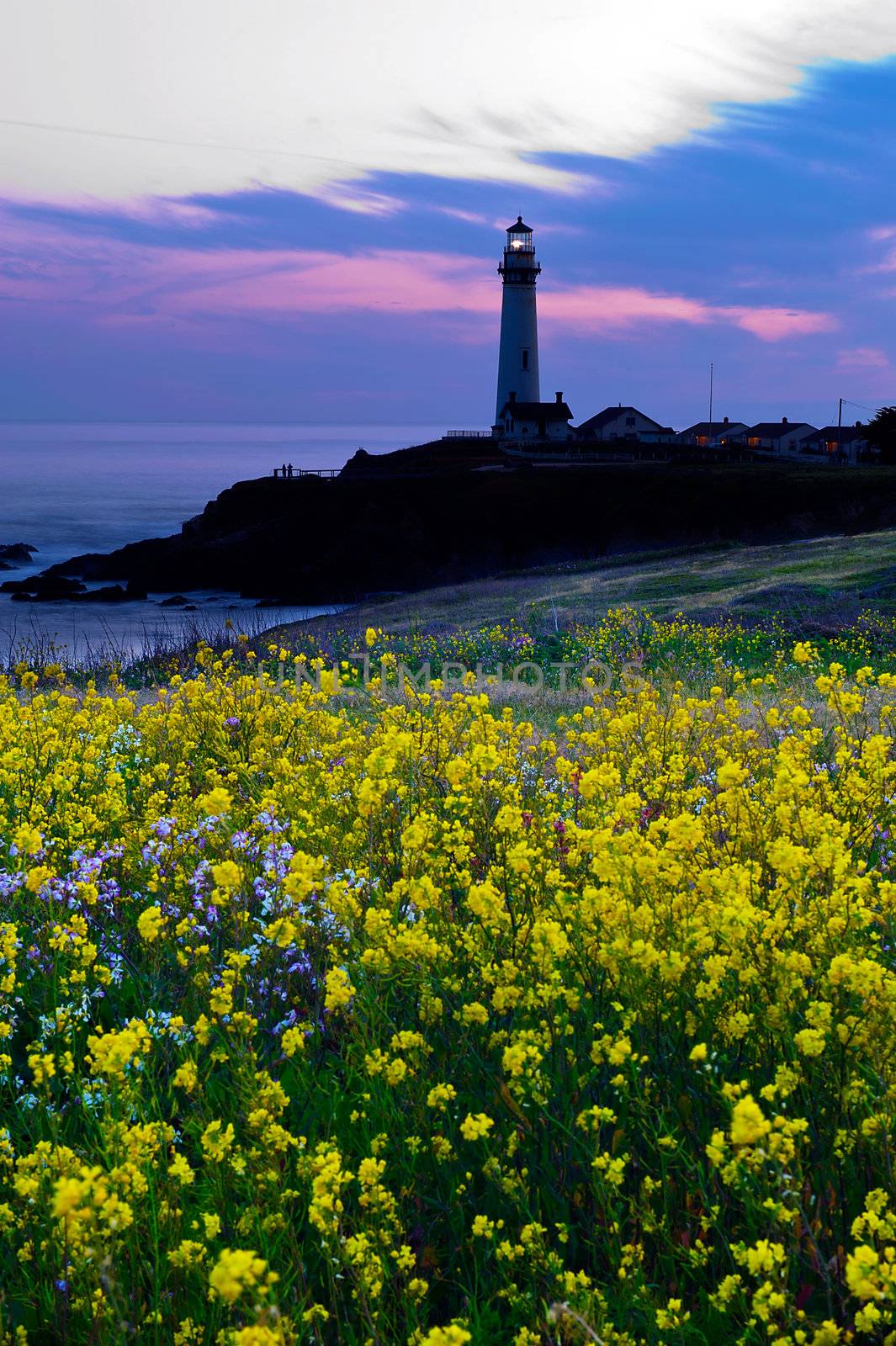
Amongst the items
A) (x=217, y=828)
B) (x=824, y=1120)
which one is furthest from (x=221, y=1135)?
(x=217, y=828)

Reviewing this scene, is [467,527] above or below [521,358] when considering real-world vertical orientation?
below

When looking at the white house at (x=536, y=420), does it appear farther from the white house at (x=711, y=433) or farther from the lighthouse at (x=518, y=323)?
the white house at (x=711, y=433)

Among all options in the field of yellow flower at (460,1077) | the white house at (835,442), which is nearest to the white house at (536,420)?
the white house at (835,442)

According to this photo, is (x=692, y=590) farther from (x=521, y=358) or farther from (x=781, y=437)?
(x=781, y=437)

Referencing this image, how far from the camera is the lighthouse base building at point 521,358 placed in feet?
292

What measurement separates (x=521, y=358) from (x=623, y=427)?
16.7 meters

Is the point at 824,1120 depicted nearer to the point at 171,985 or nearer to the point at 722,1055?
the point at 722,1055

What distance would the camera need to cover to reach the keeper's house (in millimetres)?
102625

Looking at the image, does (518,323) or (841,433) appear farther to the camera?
(841,433)

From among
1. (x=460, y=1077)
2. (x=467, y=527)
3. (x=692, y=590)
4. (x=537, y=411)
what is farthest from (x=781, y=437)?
(x=460, y=1077)

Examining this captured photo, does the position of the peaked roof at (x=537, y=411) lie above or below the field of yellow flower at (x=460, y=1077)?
above

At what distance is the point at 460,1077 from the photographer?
3244 millimetres

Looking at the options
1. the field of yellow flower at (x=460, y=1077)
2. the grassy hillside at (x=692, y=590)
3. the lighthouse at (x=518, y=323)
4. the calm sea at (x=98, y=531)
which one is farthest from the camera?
the lighthouse at (x=518, y=323)

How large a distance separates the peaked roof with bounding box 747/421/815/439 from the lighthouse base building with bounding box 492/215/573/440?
98.2 ft
